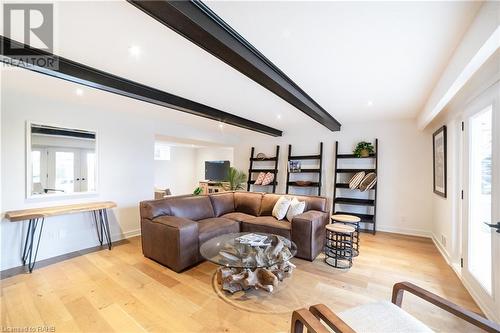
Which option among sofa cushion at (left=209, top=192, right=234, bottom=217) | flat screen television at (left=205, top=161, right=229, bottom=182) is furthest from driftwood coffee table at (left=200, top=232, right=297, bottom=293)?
flat screen television at (left=205, top=161, right=229, bottom=182)

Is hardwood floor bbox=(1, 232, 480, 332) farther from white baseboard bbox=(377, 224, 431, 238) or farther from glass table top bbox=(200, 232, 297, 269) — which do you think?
white baseboard bbox=(377, 224, 431, 238)

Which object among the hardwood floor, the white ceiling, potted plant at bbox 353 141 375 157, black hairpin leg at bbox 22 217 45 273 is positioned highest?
the white ceiling

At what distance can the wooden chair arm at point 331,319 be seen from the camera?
101cm

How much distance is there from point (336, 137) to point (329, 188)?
121cm

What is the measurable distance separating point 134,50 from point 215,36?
86 cm

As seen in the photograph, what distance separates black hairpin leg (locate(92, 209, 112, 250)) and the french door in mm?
4681

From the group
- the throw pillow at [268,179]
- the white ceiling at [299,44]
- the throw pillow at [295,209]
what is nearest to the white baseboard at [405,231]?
the throw pillow at [295,209]

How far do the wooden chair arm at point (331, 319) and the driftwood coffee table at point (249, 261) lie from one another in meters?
0.89

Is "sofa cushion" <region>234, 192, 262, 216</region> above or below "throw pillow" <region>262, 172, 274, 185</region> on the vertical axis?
below

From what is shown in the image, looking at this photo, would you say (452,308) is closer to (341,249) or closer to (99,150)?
(341,249)

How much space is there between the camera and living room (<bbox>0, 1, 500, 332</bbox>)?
1.46 meters

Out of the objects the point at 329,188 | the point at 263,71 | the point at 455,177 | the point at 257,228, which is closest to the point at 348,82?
the point at 263,71

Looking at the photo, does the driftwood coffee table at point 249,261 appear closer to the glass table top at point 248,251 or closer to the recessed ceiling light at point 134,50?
the glass table top at point 248,251

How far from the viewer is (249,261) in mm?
2125
